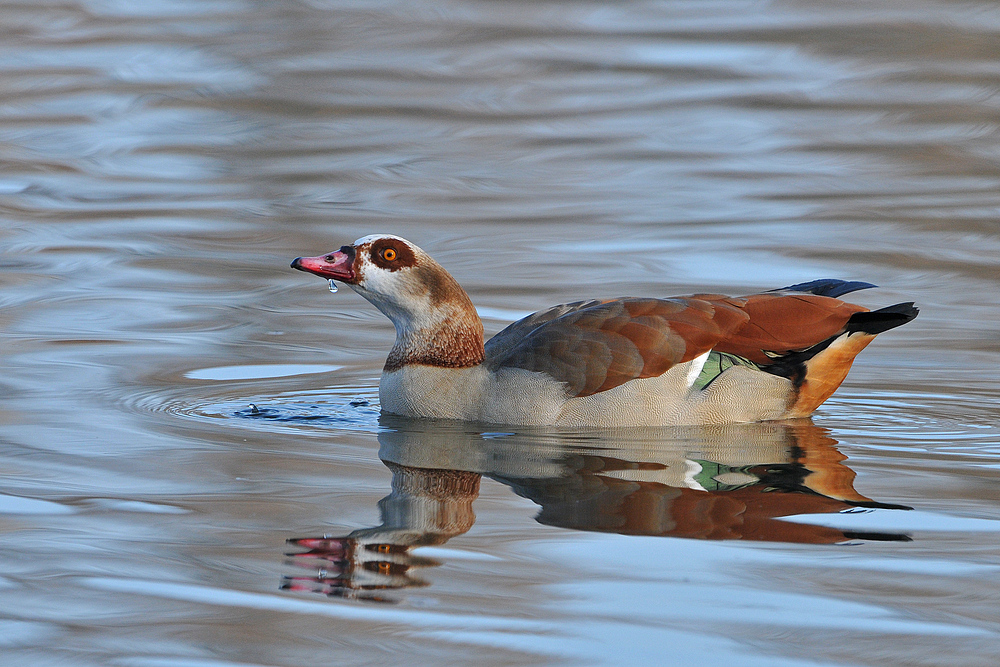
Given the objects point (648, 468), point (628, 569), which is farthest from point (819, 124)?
point (628, 569)

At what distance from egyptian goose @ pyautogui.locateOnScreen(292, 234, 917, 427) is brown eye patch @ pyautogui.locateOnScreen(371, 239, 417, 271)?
0.19 meters

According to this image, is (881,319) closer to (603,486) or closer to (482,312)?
(603,486)

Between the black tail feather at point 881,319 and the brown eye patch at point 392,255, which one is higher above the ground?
the brown eye patch at point 392,255

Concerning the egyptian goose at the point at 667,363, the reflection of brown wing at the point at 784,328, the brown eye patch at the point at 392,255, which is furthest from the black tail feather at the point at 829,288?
the brown eye patch at the point at 392,255

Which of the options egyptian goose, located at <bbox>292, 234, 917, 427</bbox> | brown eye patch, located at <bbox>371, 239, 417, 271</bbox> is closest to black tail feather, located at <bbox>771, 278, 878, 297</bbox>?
egyptian goose, located at <bbox>292, 234, 917, 427</bbox>

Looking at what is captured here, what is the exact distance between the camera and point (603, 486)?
22.2 ft

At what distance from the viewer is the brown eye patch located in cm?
836

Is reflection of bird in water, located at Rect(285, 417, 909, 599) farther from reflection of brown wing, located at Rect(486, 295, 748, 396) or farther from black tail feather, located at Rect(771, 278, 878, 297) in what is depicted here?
black tail feather, located at Rect(771, 278, 878, 297)

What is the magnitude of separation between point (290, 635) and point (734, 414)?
3.65 meters

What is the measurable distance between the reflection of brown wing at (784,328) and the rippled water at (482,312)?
0.45 meters

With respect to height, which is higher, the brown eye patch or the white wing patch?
the brown eye patch

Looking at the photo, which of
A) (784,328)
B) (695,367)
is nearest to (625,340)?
(695,367)

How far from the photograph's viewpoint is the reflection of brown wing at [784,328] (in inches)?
311

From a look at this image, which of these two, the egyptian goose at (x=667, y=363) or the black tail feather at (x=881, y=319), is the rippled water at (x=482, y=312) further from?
the black tail feather at (x=881, y=319)
